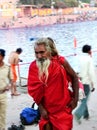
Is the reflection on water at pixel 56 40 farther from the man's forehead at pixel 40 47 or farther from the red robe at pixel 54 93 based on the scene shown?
the man's forehead at pixel 40 47

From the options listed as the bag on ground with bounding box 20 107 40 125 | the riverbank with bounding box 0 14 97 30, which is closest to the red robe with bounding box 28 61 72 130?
the bag on ground with bounding box 20 107 40 125

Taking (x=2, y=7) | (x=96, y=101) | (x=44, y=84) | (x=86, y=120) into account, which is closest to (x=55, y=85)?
(x=44, y=84)

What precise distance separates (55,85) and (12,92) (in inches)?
228

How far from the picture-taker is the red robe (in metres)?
3.48

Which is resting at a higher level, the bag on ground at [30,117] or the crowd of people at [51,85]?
the crowd of people at [51,85]

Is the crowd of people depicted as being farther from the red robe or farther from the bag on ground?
the bag on ground

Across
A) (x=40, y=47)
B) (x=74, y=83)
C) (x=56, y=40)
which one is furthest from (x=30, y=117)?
(x=56, y=40)

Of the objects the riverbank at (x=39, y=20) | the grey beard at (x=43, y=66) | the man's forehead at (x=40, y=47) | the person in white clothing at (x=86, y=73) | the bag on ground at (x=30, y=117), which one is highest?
the man's forehead at (x=40, y=47)

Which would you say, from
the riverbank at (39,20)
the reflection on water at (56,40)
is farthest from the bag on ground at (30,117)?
the riverbank at (39,20)

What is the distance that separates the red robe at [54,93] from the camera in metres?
3.48

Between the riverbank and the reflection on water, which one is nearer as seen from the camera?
the reflection on water

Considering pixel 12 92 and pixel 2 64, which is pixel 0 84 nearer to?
pixel 2 64

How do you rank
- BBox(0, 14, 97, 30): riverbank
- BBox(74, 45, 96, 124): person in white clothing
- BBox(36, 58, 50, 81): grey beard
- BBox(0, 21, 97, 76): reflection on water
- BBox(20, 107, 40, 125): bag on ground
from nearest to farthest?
BBox(36, 58, 50, 81): grey beard < BBox(74, 45, 96, 124): person in white clothing < BBox(20, 107, 40, 125): bag on ground < BBox(0, 21, 97, 76): reflection on water < BBox(0, 14, 97, 30): riverbank

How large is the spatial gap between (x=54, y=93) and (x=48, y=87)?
8 centimetres
